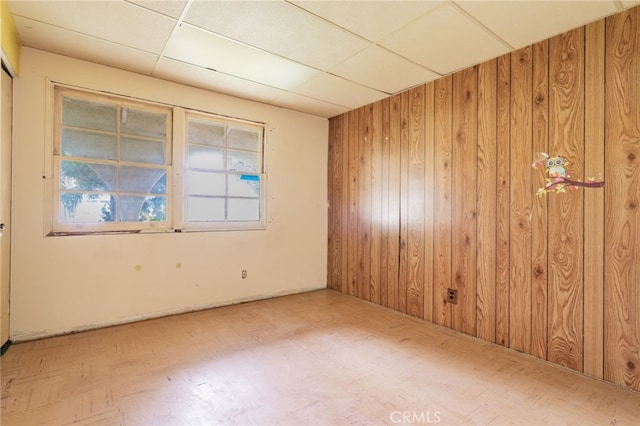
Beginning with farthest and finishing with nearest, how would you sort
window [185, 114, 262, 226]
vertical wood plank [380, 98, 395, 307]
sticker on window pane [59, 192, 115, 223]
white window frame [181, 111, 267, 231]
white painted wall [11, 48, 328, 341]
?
vertical wood plank [380, 98, 395, 307] < window [185, 114, 262, 226] < white window frame [181, 111, 267, 231] < sticker on window pane [59, 192, 115, 223] < white painted wall [11, 48, 328, 341]

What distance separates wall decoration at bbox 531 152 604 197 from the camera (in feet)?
7.53

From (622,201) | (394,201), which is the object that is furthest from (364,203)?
(622,201)

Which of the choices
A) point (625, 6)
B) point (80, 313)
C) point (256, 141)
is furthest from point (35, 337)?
point (625, 6)

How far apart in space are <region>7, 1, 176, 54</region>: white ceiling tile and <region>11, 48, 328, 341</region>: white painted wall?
0.64 meters

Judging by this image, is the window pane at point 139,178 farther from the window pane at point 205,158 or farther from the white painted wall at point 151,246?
the white painted wall at point 151,246

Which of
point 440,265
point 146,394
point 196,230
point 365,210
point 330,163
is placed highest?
point 330,163

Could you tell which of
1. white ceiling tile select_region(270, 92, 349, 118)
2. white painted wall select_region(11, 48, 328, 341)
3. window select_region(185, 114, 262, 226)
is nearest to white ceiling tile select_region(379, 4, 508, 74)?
white ceiling tile select_region(270, 92, 349, 118)

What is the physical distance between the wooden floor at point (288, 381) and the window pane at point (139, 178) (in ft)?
4.62

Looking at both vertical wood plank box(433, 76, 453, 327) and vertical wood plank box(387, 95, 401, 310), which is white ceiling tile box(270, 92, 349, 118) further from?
vertical wood plank box(433, 76, 453, 327)

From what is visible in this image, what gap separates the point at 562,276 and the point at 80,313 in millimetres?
4209

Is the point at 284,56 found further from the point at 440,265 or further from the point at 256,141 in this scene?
the point at 440,265

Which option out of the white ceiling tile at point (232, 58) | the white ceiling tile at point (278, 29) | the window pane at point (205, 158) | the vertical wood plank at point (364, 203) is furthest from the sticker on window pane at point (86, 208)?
the vertical wood plank at point (364, 203)

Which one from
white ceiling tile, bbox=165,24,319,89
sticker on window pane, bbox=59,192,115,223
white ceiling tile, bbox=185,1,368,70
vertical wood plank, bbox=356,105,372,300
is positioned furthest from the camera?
vertical wood plank, bbox=356,105,372,300

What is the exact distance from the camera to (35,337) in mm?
2695
